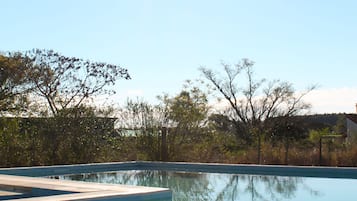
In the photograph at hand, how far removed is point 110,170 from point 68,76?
156 inches

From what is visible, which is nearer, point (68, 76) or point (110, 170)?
point (110, 170)

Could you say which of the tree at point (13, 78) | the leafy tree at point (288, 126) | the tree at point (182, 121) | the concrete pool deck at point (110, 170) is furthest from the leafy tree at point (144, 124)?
the leafy tree at point (288, 126)

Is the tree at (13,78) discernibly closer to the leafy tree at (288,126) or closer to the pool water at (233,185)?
the pool water at (233,185)

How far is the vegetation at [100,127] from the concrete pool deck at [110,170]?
A: 3.45ft

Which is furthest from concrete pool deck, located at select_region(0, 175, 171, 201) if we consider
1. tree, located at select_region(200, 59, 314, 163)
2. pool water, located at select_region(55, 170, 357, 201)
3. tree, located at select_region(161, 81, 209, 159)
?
tree, located at select_region(200, 59, 314, 163)

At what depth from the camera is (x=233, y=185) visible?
35.1ft

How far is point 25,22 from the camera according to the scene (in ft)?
42.3

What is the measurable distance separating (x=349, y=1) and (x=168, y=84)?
711 centimetres

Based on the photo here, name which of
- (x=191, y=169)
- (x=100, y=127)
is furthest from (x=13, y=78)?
(x=191, y=169)

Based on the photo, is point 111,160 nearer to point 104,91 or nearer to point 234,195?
point 104,91

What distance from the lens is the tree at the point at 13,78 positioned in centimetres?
1573

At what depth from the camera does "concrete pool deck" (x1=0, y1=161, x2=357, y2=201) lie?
650cm

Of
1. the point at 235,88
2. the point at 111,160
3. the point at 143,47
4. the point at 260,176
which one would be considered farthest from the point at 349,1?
the point at 235,88

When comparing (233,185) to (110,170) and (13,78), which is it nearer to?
(110,170)
